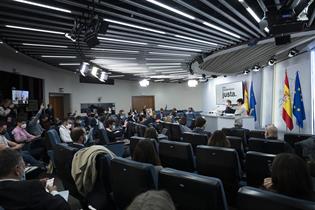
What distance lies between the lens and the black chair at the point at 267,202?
54.3 inches

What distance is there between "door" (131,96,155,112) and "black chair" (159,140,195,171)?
16.7 meters

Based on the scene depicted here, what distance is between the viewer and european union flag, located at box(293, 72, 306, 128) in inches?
360

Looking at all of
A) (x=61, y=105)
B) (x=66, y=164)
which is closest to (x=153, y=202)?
(x=66, y=164)

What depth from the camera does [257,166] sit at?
2.85 m

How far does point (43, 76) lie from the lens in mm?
12680

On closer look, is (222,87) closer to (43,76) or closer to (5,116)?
(43,76)

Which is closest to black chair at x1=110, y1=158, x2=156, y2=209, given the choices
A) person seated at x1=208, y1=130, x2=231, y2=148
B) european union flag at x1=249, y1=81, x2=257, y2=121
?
person seated at x1=208, y1=130, x2=231, y2=148

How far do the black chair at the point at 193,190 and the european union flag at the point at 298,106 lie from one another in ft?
27.9

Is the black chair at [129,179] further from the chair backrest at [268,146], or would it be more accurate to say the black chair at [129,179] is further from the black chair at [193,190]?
the chair backrest at [268,146]

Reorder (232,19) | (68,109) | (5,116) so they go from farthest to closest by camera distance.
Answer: (68,109) → (5,116) → (232,19)

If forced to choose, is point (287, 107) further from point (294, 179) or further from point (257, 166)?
point (294, 179)

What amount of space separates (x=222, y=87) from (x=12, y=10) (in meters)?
14.2

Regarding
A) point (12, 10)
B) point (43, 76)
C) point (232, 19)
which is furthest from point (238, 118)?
point (43, 76)

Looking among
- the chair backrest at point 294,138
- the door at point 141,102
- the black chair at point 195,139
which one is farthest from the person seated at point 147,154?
the door at point 141,102
